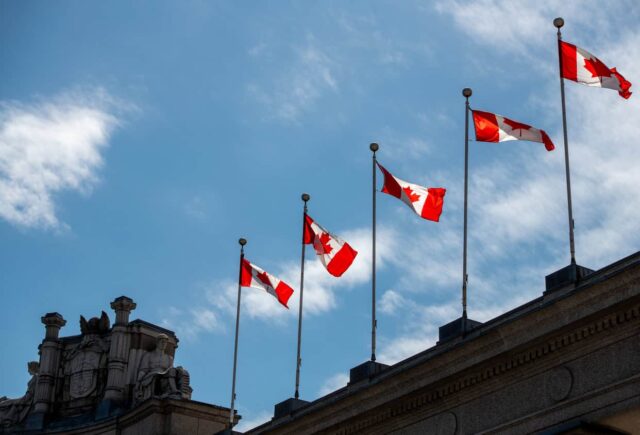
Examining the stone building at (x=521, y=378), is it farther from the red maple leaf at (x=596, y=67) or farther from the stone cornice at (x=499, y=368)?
the red maple leaf at (x=596, y=67)

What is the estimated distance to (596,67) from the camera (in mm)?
32750

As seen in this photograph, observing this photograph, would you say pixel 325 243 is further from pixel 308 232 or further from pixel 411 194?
pixel 411 194

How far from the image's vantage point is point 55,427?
5169 cm

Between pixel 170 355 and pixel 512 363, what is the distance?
79.4ft

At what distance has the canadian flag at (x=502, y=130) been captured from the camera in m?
34.0

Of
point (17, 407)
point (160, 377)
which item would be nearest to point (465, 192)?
point (160, 377)

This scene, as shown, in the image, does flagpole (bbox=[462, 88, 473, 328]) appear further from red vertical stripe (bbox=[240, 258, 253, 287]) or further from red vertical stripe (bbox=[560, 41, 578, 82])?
red vertical stripe (bbox=[240, 258, 253, 287])

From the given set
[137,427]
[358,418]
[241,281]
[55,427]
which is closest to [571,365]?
[358,418]

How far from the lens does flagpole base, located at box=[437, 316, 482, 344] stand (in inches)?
1283

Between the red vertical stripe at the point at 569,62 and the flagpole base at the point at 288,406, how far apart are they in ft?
42.3

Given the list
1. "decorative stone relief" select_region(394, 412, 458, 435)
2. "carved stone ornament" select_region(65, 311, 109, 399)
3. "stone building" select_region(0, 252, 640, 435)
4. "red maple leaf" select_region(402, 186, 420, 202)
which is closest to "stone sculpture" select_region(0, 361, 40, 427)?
"carved stone ornament" select_region(65, 311, 109, 399)

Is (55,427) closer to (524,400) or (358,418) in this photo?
(358,418)

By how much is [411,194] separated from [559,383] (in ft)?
31.8

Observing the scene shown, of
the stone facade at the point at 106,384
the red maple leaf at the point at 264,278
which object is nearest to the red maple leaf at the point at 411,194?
the red maple leaf at the point at 264,278
